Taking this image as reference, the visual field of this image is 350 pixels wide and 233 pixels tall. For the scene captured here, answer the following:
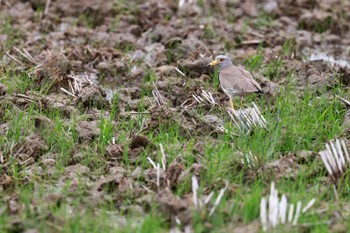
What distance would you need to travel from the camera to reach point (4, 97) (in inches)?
324

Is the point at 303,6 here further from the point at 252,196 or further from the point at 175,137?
the point at 252,196

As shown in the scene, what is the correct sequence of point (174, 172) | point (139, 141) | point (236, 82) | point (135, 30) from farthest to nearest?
point (135, 30) → point (236, 82) → point (139, 141) → point (174, 172)

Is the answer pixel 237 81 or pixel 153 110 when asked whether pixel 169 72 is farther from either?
pixel 153 110

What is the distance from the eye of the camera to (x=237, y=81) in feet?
27.0

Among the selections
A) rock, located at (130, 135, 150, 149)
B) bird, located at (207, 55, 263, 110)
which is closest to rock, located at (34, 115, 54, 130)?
rock, located at (130, 135, 150, 149)

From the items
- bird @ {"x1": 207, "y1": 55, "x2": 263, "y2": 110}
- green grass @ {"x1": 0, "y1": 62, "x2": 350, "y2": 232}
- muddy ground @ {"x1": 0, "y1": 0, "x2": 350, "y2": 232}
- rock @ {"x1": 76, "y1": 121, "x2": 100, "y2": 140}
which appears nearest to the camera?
green grass @ {"x1": 0, "y1": 62, "x2": 350, "y2": 232}

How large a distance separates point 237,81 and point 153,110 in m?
0.91

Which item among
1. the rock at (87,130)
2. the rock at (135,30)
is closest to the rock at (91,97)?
the rock at (87,130)

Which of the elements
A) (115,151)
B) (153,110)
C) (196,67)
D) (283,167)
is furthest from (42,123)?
(196,67)

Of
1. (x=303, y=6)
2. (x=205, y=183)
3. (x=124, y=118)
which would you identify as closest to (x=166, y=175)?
(x=205, y=183)

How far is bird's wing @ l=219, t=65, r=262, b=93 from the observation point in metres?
8.13

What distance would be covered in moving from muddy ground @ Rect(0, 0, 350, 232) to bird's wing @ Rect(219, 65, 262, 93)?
260 millimetres

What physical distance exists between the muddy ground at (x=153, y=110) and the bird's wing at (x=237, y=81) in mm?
260

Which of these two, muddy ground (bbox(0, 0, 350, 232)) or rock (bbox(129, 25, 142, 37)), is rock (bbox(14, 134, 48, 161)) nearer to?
muddy ground (bbox(0, 0, 350, 232))
